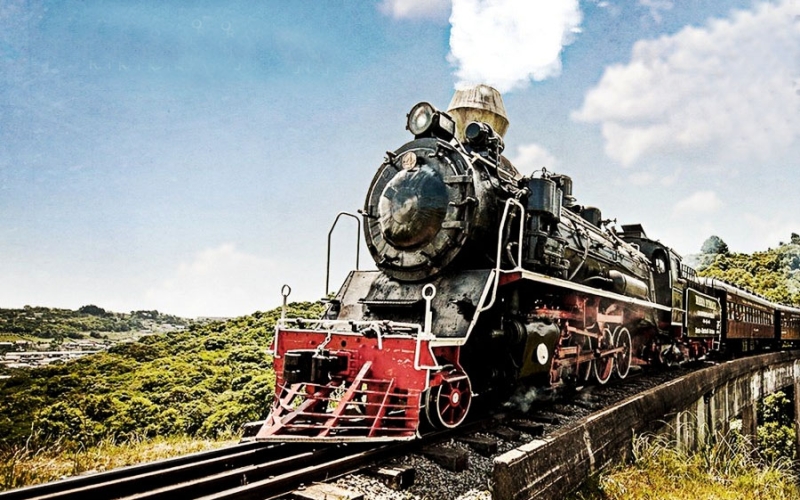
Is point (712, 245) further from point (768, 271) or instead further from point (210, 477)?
point (210, 477)

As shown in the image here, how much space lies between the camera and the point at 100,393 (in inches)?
399

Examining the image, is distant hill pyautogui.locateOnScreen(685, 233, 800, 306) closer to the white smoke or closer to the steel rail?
the white smoke

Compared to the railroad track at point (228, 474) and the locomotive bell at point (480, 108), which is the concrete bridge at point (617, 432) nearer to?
the railroad track at point (228, 474)

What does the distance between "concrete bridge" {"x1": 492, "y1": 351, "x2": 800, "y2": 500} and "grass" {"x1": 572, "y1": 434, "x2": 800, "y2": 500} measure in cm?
13

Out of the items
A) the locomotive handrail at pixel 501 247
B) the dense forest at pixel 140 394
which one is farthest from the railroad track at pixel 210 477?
the dense forest at pixel 140 394

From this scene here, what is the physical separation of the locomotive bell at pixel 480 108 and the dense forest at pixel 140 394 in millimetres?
9077

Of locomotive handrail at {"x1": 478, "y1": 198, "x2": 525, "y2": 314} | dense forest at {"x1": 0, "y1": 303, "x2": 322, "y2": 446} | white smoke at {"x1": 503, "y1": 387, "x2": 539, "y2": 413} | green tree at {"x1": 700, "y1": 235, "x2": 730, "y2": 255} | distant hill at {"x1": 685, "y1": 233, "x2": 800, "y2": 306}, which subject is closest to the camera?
locomotive handrail at {"x1": 478, "y1": 198, "x2": 525, "y2": 314}

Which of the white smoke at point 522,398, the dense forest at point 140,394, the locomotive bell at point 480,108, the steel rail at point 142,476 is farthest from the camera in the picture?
the locomotive bell at point 480,108

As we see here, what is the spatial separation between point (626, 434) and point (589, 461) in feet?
3.89

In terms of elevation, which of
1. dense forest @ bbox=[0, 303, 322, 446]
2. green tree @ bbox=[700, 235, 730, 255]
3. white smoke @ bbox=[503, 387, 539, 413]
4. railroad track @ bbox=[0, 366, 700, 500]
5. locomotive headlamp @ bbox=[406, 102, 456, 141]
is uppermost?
green tree @ bbox=[700, 235, 730, 255]

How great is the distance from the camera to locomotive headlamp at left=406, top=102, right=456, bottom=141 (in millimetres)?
6797

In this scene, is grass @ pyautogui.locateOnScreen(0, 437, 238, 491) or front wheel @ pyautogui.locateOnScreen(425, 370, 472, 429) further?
front wheel @ pyautogui.locateOnScreen(425, 370, 472, 429)

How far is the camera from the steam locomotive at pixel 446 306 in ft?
16.9

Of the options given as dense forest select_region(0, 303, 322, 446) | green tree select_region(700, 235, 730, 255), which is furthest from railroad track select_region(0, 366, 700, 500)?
green tree select_region(700, 235, 730, 255)
